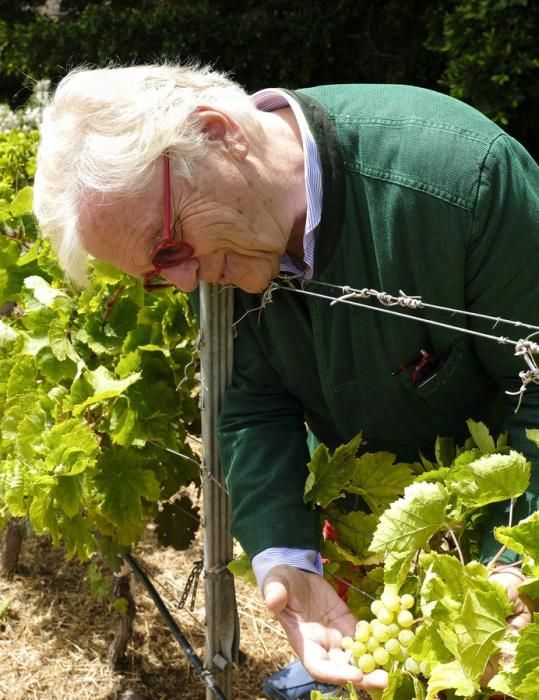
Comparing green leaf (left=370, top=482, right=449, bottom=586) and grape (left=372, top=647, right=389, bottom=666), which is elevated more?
green leaf (left=370, top=482, right=449, bottom=586)

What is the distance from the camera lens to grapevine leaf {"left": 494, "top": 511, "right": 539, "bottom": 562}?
107 cm

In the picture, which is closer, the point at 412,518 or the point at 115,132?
the point at 412,518

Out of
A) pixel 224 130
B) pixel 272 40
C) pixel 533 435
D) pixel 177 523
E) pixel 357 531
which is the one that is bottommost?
pixel 177 523

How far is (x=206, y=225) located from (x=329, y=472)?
1.73 ft

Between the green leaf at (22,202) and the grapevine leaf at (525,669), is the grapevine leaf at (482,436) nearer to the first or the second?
the grapevine leaf at (525,669)

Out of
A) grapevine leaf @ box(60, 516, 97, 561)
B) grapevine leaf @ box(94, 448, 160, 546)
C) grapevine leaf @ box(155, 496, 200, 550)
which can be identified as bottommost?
grapevine leaf @ box(155, 496, 200, 550)

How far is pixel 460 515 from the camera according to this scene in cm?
131

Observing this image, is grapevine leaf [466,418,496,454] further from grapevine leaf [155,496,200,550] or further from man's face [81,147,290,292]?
grapevine leaf [155,496,200,550]

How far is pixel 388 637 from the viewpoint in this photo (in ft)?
4.08

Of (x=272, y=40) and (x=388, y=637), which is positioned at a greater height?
(x=272, y=40)

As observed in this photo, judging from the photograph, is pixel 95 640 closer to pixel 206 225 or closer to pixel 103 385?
pixel 103 385

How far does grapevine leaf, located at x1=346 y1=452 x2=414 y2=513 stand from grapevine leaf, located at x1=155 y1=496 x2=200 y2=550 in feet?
3.48

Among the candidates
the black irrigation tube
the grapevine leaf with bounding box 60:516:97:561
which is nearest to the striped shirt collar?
the grapevine leaf with bounding box 60:516:97:561

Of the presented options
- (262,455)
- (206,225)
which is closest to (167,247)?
(206,225)
